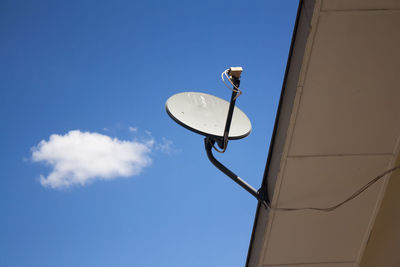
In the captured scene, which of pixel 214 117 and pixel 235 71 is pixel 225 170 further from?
pixel 235 71

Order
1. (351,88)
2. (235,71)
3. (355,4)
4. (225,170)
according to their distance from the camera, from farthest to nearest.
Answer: (225,170) → (235,71) → (351,88) → (355,4)

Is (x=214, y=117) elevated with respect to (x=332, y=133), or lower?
lower

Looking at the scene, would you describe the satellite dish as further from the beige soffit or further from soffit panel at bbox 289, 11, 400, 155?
soffit panel at bbox 289, 11, 400, 155

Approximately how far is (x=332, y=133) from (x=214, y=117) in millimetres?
1254

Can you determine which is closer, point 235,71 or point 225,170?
point 235,71

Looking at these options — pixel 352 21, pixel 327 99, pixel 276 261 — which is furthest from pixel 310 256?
pixel 352 21

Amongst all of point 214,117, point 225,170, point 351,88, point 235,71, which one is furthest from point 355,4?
point 225,170

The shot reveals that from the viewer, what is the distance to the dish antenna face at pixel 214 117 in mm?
4582

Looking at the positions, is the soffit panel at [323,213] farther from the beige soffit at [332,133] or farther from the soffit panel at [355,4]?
the soffit panel at [355,4]

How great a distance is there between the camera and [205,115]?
4.94 m

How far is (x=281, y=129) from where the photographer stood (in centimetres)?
457

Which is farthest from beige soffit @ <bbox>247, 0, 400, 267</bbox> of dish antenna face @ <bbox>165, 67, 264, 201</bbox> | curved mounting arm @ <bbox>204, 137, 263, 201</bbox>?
dish antenna face @ <bbox>165, 67, 264, 201</bbox>

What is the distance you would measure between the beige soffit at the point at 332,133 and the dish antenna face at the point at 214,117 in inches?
17.3

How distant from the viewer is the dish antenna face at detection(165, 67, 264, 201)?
4582mm
